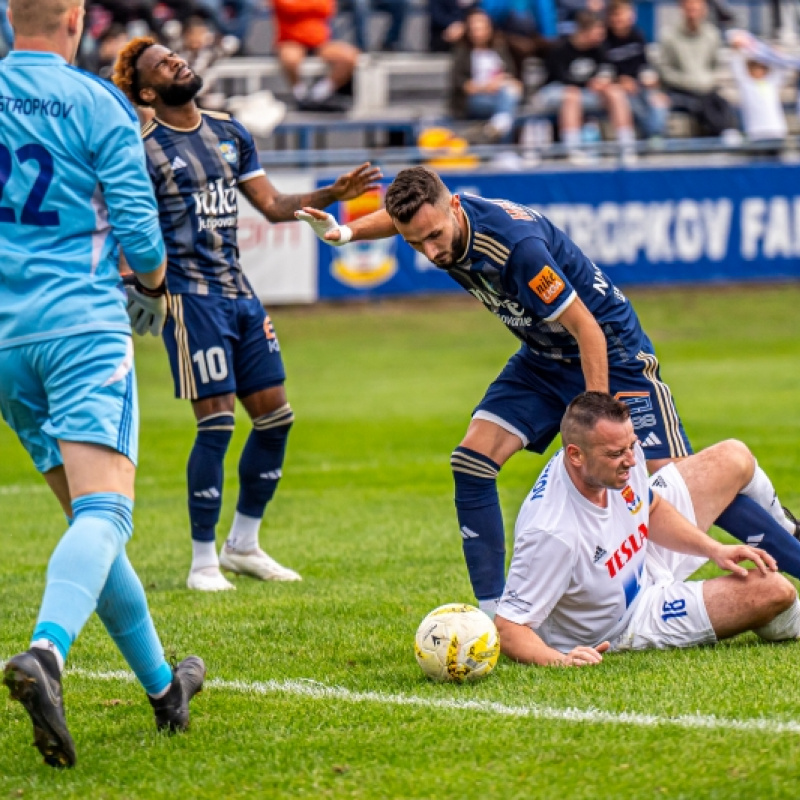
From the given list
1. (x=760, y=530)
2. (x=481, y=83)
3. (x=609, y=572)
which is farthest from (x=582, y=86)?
(x=609, y=572)

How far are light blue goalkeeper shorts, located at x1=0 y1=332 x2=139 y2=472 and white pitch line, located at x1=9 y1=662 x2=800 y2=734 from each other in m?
1.27

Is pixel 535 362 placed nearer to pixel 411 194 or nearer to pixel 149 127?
pixel 411 194

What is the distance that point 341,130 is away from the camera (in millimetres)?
22281

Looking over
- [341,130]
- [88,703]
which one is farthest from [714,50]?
[88,703]

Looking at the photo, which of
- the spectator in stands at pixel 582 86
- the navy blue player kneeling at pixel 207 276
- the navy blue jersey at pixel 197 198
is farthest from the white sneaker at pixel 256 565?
the spectator in stands at pixel 582 86

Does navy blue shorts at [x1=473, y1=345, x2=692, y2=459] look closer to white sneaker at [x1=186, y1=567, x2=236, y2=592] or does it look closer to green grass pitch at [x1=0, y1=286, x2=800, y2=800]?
green grass pitch at [x1=0, y1=286, x2=800, y2=800]

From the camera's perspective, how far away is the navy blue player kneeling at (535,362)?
19.0 feet

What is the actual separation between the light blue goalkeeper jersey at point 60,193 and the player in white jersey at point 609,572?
5.91ft

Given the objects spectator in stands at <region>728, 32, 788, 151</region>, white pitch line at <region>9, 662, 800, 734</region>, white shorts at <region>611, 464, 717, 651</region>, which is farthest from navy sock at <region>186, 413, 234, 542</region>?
spectator in stands at <region>728, 32, 788, 151</region>

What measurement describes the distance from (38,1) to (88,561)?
5.41 feet

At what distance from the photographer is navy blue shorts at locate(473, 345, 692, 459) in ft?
20.4

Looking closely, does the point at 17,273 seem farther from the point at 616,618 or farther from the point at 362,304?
the point at 362,304

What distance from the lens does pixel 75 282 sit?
439 cm

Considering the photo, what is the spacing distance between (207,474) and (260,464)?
0.34m
